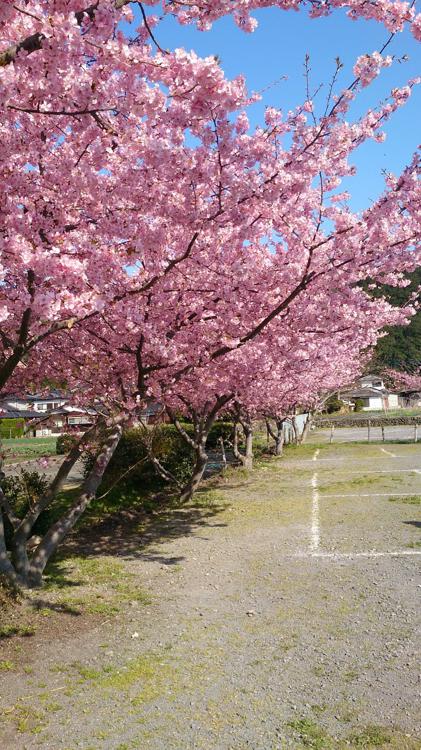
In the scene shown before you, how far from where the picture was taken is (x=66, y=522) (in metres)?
7.62

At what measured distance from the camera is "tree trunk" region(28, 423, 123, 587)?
7.20 metres

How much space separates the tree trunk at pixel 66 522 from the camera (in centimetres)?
720

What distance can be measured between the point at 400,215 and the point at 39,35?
4.48 meters

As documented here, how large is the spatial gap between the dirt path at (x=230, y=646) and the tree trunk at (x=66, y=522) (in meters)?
0.33

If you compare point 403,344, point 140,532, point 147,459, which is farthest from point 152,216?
point 403,344

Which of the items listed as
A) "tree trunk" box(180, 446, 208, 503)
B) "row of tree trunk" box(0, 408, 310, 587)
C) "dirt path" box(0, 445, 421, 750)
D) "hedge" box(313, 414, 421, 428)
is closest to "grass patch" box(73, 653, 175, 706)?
"dirt path" box(0, 445, 421, 750)

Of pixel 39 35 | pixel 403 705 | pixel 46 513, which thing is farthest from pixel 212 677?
pixel 46 513

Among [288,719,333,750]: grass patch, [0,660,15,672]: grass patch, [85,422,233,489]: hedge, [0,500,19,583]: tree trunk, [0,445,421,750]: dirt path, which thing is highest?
[85,422,233,489]: hedge

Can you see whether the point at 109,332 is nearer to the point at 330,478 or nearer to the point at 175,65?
the point at 175,65

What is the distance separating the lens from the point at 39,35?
355 cm

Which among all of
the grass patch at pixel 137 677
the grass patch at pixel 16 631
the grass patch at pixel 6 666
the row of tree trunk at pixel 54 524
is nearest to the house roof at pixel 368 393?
the row of tree trunk at pixel 54 524

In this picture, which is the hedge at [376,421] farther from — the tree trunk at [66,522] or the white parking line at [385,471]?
the tree trunk at [66,522]

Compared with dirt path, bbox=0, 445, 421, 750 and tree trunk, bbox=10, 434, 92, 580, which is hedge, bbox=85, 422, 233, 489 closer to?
dirt path, bbox=0, 445, 421, 750

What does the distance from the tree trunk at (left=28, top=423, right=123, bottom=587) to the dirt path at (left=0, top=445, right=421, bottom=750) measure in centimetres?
33
